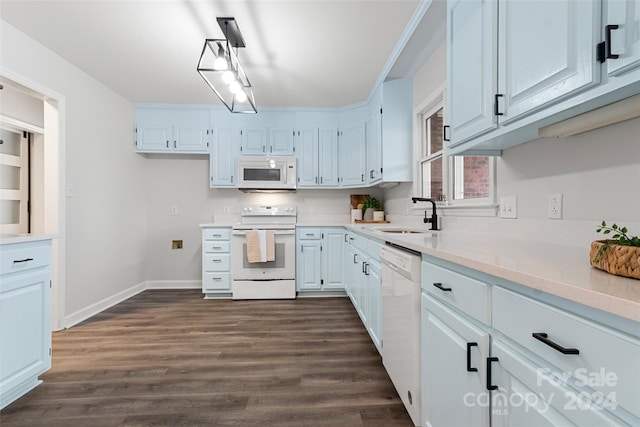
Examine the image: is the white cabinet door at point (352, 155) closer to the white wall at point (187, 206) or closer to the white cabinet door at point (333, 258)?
the white wall at point (187, 206)

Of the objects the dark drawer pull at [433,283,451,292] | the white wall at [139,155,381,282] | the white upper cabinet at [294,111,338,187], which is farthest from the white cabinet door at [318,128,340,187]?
the dark drawer pull at [433,283,451,292]

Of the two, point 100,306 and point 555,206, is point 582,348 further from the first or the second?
point 100,306

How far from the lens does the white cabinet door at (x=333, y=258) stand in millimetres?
3621

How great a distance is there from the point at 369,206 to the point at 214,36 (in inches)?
97.4

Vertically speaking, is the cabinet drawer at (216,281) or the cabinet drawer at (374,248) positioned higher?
the cabinet drawer at (374,248)

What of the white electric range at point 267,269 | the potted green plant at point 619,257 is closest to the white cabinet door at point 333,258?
the white electric range at point 267,269

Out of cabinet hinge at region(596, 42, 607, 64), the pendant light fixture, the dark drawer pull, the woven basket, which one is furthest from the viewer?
the pendant light fixture

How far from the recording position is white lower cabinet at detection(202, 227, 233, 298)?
11.7 feet

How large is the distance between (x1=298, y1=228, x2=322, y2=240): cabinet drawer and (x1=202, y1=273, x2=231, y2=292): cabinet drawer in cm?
103

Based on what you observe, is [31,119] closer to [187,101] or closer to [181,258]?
[187,101]

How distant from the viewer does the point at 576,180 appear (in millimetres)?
1147

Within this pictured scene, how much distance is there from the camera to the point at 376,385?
5.76ft

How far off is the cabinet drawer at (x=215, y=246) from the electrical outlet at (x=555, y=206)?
10.5 ft

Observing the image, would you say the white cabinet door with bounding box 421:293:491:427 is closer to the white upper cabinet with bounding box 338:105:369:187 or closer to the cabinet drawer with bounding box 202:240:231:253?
the white upper cabinet with bounding box 338:105:369:187
